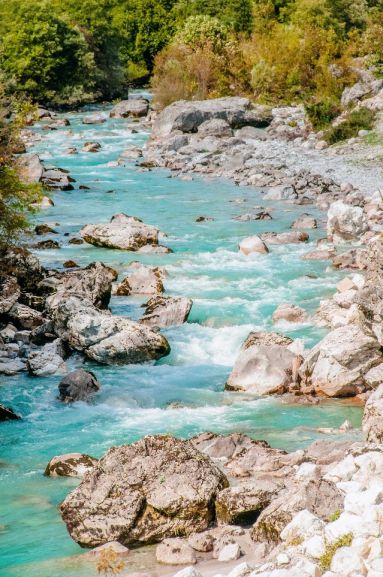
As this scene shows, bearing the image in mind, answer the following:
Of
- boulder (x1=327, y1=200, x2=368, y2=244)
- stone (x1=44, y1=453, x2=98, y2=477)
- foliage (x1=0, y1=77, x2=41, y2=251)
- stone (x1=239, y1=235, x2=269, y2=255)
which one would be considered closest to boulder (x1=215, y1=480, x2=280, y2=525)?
stone (x1=44, y1=453, x2=98, y2=477)

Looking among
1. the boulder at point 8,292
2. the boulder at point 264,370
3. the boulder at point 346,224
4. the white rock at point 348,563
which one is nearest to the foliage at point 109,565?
the white rock at point 348,563

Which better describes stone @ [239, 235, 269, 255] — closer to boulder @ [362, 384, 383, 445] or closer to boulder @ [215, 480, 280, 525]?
boulder @ [362, 384, 383, 445]

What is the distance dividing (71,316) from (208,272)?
6322 mm

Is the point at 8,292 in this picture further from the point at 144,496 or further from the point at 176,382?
the point at 144,496

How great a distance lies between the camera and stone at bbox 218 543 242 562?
8.62 metres

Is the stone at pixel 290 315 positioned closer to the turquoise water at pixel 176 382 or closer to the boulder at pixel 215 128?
the turquoise water at pixel 176 382

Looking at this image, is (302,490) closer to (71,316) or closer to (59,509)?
(59,509)

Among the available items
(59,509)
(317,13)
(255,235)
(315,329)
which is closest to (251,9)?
(317,13)

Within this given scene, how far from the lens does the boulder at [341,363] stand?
1434 cm

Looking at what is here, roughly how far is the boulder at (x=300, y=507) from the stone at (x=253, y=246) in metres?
15.8

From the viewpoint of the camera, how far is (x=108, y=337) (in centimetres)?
1689

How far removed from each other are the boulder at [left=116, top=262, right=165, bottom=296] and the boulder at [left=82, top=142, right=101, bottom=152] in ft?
77.1

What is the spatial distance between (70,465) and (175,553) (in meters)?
2.92

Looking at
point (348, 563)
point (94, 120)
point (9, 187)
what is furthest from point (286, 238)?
point (94, 120)
